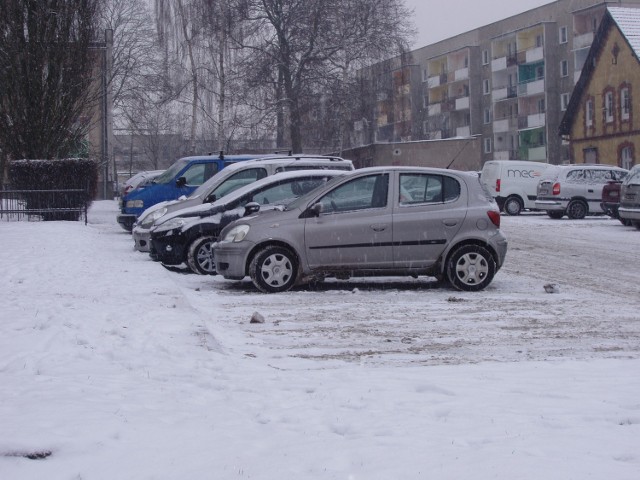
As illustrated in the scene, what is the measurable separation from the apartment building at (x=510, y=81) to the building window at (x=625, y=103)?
1303cm

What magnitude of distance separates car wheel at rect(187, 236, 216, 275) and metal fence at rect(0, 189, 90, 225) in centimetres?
1389

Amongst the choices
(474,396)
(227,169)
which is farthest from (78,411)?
(227,169)

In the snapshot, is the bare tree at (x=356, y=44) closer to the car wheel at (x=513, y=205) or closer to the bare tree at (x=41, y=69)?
the car wheel at (x=513, y=205)

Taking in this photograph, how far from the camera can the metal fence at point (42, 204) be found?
28.3m

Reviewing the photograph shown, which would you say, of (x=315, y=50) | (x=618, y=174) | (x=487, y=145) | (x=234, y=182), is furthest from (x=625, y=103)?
(x=234, y=182)

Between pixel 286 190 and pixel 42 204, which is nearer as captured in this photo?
pixel 286 190

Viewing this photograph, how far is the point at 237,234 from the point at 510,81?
70.0 meters

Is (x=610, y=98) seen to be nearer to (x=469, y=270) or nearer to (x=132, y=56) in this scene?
(x=132, y=56)

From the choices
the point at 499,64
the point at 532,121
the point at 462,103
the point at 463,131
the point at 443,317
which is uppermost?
the point at 499,64

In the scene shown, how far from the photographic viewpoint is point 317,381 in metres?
7.07

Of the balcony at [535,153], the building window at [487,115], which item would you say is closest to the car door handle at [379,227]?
the balcony at [535,153]

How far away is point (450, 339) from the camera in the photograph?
9.12 m

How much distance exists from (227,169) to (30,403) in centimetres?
1147

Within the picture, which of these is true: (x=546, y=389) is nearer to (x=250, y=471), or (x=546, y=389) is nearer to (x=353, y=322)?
(x=250, y=471)
